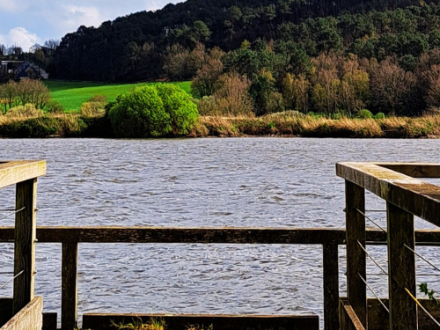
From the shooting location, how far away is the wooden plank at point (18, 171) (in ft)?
9.65

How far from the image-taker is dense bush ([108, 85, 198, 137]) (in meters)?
58.1

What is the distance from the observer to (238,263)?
10680 mm

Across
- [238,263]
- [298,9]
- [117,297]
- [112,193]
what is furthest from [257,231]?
[298,9]

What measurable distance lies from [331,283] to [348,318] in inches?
40.6

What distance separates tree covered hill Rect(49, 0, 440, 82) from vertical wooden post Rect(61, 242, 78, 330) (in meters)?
95.0

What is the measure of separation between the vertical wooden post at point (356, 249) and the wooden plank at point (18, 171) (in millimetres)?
1655

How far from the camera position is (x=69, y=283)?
4594mm

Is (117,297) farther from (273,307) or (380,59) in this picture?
(380,59)

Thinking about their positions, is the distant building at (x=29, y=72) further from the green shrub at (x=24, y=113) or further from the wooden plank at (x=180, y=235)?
the wooden plank at (x=180, y=235)

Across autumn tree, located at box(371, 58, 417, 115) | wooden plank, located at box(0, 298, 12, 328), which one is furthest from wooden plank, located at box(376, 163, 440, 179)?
autumn tree, located at box(371, 58, 417, 115)

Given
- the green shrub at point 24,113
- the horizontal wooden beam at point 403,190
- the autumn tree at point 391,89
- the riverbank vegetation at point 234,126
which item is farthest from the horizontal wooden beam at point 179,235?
the autumn tree at point 391,89

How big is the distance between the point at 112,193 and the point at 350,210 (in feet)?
59.4

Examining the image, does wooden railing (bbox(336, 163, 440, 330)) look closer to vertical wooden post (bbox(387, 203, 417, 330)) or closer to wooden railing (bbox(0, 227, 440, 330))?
vertical wooden post (bbox(387, 203, 417, 330))

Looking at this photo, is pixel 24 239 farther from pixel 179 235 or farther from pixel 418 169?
pixel 418 169
